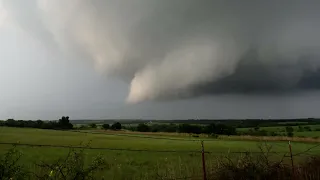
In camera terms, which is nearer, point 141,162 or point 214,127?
point 141,162

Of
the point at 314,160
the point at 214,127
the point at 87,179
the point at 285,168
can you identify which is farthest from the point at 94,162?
the point at 214,127

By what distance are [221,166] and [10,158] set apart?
31.7 ft

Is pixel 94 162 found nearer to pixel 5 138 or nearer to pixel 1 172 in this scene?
pixel 1 172

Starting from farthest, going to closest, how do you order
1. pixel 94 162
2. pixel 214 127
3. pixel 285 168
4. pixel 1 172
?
1. pixel 214 127
2. pixel 285 168
3. pixel 94 162
4. pixel 1 172

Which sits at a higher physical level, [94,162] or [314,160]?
[94,162]

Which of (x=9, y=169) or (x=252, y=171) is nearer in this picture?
(x=9, y=169)

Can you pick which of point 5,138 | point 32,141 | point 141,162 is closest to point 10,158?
point 141,162

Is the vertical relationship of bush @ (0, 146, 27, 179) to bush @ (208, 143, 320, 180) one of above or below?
above

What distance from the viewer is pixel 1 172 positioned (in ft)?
26.2

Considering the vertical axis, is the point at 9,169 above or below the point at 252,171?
above

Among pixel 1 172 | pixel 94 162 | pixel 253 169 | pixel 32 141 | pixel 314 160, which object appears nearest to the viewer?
pixel 1 172

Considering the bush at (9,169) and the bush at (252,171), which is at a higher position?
the bush at (9,169)

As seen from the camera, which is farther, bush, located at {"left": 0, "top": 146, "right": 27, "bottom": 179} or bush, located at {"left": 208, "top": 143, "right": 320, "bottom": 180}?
bush, located at {"left": 208, "top": 143, "right": 320, "bottom": 180}

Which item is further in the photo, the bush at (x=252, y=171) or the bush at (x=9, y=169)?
the bush at (x=252, y=171)
